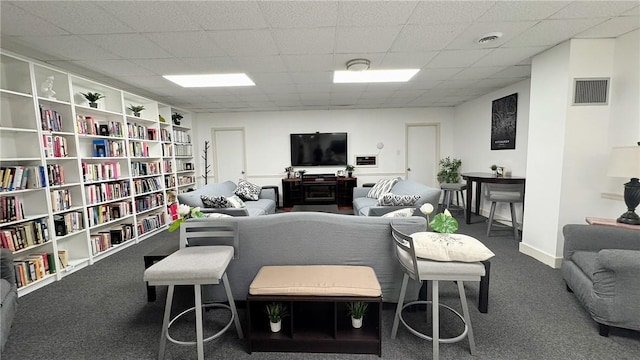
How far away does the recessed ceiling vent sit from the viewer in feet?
8.21

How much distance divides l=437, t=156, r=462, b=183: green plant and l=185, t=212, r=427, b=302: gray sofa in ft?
14.2

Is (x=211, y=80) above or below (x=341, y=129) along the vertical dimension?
above

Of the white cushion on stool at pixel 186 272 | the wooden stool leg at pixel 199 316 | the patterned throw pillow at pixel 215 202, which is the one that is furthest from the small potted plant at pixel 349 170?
the wooden stool leg at pixel 199 316

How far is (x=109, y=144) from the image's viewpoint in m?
3.48

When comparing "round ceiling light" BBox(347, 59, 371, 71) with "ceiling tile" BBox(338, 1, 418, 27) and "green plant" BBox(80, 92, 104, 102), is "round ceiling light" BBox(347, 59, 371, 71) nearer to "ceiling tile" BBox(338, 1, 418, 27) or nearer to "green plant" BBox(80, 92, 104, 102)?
"ceiling tile" BBox(338, 1, 418, 27)

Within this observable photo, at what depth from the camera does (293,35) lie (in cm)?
227

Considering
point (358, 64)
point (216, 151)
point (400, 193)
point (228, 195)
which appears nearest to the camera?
point (358, 64)

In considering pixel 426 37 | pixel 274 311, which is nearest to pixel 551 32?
pixel 426 37

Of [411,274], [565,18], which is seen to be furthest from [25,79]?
[565,18]

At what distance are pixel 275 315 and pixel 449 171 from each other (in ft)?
17.5

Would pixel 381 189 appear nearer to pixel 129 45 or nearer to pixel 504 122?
pixel 504 122

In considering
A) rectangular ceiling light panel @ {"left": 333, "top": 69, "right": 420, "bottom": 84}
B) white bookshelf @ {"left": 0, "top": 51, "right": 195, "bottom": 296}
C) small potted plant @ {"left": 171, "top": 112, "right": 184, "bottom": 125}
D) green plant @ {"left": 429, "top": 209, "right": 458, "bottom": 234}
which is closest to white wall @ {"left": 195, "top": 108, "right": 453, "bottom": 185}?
small potted plant @ {"left": 171, "top": 112, "right": 184, "bottom": 125}

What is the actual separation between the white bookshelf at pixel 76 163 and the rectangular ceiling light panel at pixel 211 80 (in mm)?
904

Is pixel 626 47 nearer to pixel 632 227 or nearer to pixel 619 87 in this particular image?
pixel 619 87
